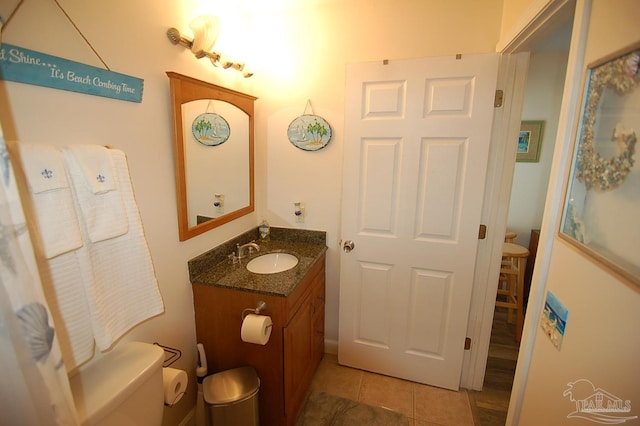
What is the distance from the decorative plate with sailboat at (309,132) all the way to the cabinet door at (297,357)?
1043mm

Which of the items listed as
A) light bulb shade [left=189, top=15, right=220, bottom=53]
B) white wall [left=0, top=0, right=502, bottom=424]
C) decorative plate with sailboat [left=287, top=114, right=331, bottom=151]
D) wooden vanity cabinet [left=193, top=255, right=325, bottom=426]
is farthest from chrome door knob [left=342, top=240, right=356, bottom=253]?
light bulb shade [left=189, top=15, right=220, bottom=53]

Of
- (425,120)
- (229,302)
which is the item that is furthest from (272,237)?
(425,120)

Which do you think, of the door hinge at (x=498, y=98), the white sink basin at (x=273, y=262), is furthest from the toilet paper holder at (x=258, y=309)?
the door hinge at (x=498, y=98)

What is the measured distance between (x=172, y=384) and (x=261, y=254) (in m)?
0.89

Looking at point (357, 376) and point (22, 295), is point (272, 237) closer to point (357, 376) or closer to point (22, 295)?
point (357, 376)

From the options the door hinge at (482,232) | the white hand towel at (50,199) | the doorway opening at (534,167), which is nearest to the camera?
the white hand towel at (50,199)

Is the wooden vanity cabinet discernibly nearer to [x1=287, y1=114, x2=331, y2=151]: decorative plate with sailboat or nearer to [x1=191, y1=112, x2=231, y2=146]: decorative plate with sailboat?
[x1=191, y1=112, x2=231, y2=146]: decorative plate with sailboat

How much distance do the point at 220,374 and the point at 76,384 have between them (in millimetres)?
639

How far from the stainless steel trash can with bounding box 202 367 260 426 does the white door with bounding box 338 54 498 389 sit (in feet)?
2.77

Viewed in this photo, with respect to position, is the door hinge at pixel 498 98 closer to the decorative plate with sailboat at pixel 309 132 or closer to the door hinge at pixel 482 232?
the door hinge at pixel 482 232

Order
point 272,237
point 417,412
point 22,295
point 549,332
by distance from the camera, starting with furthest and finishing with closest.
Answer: point 272,237 → point 417,412 → point 549,332 → point 22,295

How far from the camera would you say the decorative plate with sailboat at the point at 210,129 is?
1.50 meters

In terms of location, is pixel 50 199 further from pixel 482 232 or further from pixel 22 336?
pixel 482 232

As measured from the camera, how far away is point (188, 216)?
1452 mm
